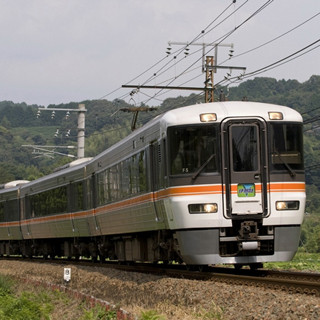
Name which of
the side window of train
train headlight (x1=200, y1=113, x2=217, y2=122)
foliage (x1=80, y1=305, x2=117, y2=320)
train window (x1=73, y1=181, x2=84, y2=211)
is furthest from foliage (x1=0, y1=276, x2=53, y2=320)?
Answer: the side window of train

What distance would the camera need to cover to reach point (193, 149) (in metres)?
14.9

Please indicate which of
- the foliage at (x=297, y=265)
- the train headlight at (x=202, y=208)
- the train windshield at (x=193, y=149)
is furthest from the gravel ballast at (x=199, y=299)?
the foliage at (x=297, y=265)

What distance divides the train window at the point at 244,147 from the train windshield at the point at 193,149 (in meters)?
0.35

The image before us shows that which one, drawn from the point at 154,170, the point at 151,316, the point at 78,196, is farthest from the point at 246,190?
the point at 78,196

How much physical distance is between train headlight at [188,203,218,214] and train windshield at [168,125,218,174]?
621 mm

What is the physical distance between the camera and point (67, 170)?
91.8 feet

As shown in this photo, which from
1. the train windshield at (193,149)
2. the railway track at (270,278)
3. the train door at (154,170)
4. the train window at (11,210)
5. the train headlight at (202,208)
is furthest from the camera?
the train window at (11,210)

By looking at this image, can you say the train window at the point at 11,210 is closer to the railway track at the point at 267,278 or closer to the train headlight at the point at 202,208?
the railway track at the point at 267,278

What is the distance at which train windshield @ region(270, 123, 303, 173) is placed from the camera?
1484 cm

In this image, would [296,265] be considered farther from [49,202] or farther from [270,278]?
[49,202]

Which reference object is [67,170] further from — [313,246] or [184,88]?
[313,246]

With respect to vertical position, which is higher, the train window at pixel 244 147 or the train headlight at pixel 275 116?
the train headlight at pixel 275 116

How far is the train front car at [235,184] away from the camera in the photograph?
14.5 metres

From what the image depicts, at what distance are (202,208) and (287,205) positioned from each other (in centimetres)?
159
